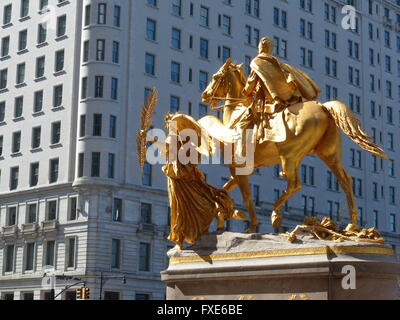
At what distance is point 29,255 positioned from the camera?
6194 cm

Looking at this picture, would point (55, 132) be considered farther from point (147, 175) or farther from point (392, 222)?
point (392, 222)

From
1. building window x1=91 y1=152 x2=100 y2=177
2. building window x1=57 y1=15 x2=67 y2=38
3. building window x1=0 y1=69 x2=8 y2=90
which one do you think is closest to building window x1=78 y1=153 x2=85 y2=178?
building window x1=91 y1=152 x2=100 y2=177

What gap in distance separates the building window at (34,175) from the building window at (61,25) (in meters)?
10.4

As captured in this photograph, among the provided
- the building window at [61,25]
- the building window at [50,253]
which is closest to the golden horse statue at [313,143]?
the building window at [50,253]

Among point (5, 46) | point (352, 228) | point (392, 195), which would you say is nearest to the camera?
point (352, 228)

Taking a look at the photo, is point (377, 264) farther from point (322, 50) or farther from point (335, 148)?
point (322, 50)

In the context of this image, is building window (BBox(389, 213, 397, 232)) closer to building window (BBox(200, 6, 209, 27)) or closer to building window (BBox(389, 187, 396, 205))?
building window (BBox(389, 187, 396, 205))

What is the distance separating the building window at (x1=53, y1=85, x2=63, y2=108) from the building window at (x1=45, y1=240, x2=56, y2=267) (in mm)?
10672

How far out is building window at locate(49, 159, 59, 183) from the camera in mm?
61094

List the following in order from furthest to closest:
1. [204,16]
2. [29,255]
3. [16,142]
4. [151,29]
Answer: [204,16] < [16,142] < [151,29] < [29,255]

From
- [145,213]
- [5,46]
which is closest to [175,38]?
[145,213]

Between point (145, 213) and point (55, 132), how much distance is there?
966cm

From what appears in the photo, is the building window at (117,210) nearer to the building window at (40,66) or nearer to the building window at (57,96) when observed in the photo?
the building window at (57,96)
